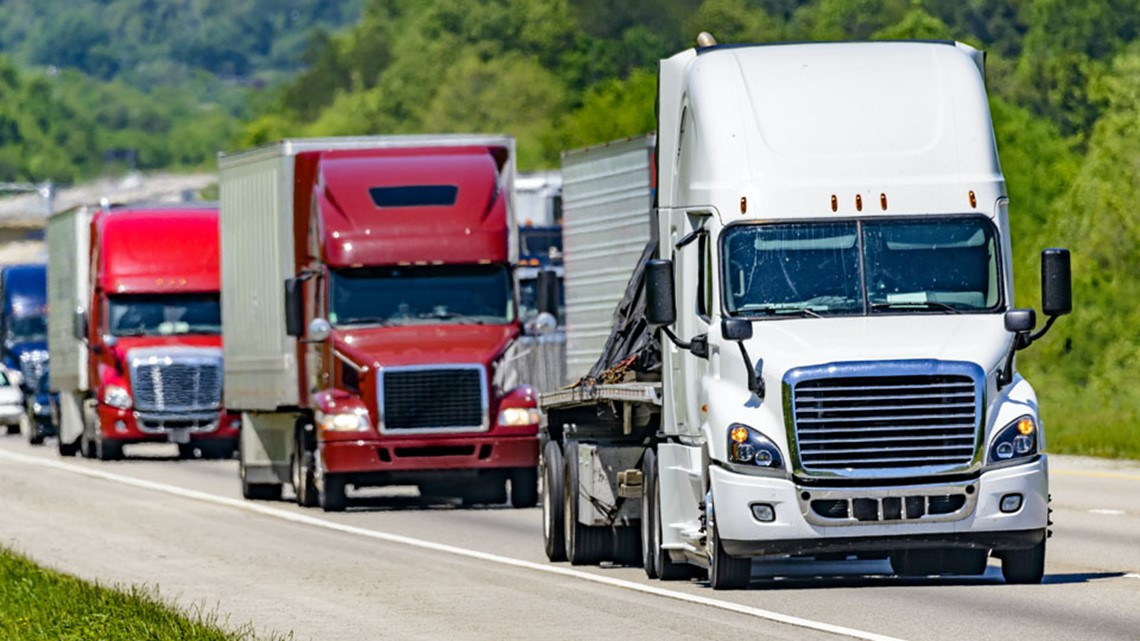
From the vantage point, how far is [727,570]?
17234 millimetres

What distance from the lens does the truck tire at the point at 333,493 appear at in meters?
28.0

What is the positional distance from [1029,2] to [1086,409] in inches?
5053

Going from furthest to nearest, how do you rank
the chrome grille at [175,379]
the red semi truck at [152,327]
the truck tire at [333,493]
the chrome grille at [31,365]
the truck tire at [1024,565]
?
the chrome grille at [31,365]
the chrome grille at [175,379]
the red semi truck at [152,327]
the truck tire at [333,493]
the truck tire at [1024,565]

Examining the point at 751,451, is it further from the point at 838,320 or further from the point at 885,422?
the point at 838,320

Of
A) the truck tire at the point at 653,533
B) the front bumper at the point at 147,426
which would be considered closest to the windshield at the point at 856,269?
the truck tire at the point at 653,533

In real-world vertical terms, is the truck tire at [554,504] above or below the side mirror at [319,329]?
below

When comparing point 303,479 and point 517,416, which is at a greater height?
point 517,416

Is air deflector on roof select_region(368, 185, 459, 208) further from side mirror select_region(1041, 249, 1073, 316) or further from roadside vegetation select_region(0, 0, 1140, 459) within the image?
side mirror select_region(1041, 249, 1073, 316)

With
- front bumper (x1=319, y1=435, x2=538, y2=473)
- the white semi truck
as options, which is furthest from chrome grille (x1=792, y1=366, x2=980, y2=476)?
front bumper (x1=319, y1=435, x2=538, y2=473)

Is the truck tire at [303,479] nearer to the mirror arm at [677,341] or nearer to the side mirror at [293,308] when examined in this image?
the side mirror at [293,308]

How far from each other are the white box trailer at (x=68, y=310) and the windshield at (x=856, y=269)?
2587cm

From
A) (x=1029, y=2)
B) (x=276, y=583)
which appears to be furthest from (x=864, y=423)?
(x=1029, y=2)

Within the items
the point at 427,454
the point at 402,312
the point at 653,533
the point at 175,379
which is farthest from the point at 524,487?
the point at 175,379

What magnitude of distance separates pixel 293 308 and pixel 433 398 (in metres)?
1.75
